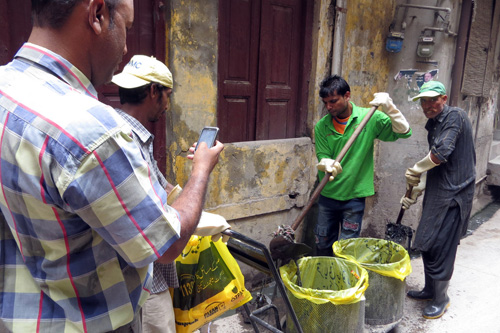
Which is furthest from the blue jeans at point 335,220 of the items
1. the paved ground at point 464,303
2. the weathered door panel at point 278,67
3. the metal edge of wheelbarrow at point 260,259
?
Answer: the metal edge of wheelbarrow at point 260,259

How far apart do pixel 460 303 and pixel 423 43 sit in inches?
111

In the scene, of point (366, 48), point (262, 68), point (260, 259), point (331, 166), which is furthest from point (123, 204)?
point (366, 48)

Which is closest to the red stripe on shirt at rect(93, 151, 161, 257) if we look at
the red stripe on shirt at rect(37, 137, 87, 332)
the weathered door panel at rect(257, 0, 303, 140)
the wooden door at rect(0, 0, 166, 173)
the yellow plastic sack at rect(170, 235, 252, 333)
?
the red stripe on shirt at rect(37, 137, 87, 332)

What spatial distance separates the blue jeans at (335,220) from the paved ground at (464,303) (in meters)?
0.85

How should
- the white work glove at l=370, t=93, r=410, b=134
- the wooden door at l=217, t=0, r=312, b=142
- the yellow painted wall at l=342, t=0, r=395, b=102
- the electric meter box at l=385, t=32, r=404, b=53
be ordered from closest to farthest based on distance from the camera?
the white work glove at l=370, t=93, r=410, b=134
the wooden door at l=217, t=0, r=312, b=142
the yellow painted wall at l=342, t=0, r=395, b=102
the electric meter box at l=385, t=32, r=404, b=53

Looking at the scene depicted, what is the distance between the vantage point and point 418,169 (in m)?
3.51

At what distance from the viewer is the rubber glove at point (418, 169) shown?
3.37 meters

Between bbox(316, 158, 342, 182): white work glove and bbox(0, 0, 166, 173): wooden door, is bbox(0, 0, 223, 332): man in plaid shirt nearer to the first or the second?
bbox(0, 0, 166, 173): wooden door

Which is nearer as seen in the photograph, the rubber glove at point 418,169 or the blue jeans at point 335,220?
the rubber glove at point 418,169

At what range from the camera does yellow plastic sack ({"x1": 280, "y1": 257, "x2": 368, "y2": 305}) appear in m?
2.58

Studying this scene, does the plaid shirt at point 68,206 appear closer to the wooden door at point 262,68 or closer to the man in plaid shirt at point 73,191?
the man in plaid shirt at point 73,191

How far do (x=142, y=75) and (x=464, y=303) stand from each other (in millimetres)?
3442

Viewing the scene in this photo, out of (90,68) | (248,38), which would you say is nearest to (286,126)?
(248,38)

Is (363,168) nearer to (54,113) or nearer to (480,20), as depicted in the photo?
(54,113)
